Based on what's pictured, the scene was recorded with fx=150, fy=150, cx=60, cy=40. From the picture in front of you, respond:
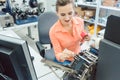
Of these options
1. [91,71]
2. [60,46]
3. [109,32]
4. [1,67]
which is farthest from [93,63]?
[60,46]

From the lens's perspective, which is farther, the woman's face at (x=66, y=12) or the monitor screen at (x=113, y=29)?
the woman's face at (x=66, y=12)

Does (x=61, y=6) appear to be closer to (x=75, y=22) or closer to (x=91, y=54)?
(x=75, y=22)

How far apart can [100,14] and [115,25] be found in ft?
9.29

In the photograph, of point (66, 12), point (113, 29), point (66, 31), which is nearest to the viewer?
point (113, 29)

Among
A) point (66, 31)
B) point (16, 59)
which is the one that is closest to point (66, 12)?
point (66, 31)

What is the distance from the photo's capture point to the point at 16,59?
2.23 feet

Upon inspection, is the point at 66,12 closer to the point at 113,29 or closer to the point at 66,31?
the point at 66,31

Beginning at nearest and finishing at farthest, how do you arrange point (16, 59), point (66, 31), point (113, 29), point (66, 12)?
1. point (113, 29)
2. point (16, 59)
3. point (66, 12)
4. point (66, 31)

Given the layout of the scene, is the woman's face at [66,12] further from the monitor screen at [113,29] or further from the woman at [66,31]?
the monitor screen at [113,29]

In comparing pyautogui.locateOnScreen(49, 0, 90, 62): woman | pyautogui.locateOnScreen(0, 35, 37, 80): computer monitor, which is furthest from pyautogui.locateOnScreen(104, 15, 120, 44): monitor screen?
pyautogui.locateOnScreen(49, 0, 90, 62): woman

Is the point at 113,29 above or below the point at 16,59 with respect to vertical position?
above

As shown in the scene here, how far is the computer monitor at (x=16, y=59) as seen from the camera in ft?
2.13

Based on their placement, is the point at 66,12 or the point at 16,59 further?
the point at 66,12

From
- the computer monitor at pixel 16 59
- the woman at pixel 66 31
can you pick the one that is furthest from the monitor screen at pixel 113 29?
the woman at pixel 66 31
